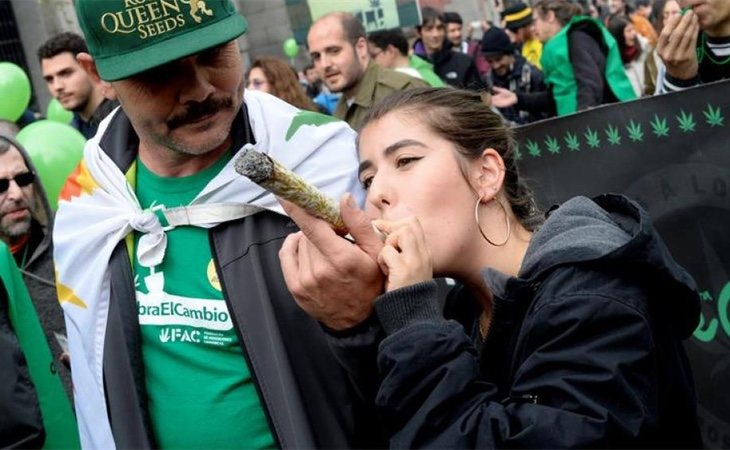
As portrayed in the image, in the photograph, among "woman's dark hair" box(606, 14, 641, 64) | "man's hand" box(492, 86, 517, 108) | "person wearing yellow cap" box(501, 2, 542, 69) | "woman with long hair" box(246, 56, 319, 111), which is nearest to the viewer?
"woman with long hair" box(246, 56, 319, 111)

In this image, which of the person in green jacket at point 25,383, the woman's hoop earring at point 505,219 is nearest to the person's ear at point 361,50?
the person in green jacket at point 25,383

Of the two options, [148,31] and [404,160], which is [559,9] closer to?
[404,160]

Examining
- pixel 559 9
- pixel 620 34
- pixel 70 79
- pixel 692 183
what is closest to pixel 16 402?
pixel 692 183

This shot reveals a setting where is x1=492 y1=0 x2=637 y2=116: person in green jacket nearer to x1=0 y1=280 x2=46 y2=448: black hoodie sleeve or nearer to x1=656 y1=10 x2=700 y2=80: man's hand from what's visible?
x1=656 y1=10 x2=700 y2=80: man's hand

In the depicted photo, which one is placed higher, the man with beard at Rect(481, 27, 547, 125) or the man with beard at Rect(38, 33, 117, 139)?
the man with beard at Rect(38, 33, 117, 139)

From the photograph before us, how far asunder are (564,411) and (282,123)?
1.03 metres

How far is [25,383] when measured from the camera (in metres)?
2.60

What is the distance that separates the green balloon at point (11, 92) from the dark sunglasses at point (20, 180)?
265 cm

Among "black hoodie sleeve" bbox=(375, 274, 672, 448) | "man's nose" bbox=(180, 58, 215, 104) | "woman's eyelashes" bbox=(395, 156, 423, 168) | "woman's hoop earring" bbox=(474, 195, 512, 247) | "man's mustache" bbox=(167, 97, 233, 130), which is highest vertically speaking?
"man's nose" bbox=(180, 58, 215, 104)

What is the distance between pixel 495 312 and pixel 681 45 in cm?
195

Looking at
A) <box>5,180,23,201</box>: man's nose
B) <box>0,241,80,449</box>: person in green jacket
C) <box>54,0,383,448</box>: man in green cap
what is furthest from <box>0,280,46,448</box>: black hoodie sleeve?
<box>5,180,23,201</box>: man's nose

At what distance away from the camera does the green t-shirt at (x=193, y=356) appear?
2.08 meters

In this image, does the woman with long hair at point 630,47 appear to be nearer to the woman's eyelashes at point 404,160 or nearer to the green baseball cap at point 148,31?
the woman's eyelashes at point 404,160

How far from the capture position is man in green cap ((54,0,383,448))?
2.03 meters
